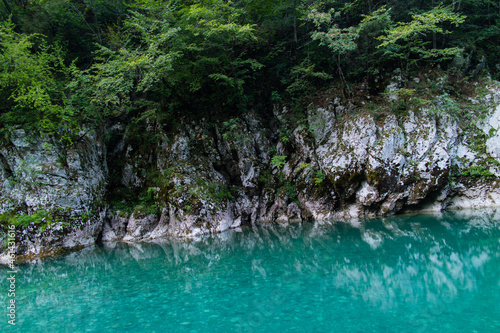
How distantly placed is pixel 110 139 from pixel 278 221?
409 inches

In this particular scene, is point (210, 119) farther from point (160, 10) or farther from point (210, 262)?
point (210, 262)

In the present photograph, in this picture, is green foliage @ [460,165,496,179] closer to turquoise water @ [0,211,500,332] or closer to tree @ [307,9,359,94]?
turquoise water @ [0,211,500,332]

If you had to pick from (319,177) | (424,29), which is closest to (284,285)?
(319,177)

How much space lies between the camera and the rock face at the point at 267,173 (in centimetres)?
1255

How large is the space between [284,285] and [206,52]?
1276 cm

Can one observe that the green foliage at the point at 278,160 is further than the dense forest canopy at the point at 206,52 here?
Yes

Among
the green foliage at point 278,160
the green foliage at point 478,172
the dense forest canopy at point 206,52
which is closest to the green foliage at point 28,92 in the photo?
the dense forest canopy at point 206,52

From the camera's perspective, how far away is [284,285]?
6.39 metres

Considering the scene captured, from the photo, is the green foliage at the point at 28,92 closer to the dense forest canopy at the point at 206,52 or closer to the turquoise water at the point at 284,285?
the dense forest canopy at the point at 206,52

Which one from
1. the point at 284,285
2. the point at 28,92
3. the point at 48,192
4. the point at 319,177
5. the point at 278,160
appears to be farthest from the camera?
the point at 278,160

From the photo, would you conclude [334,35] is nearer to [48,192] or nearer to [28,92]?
[28,92]

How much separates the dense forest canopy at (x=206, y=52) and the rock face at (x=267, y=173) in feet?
5.34

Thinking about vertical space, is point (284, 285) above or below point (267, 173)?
below

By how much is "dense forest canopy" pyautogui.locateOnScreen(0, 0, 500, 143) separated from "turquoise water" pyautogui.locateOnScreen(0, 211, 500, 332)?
7.62 meters
